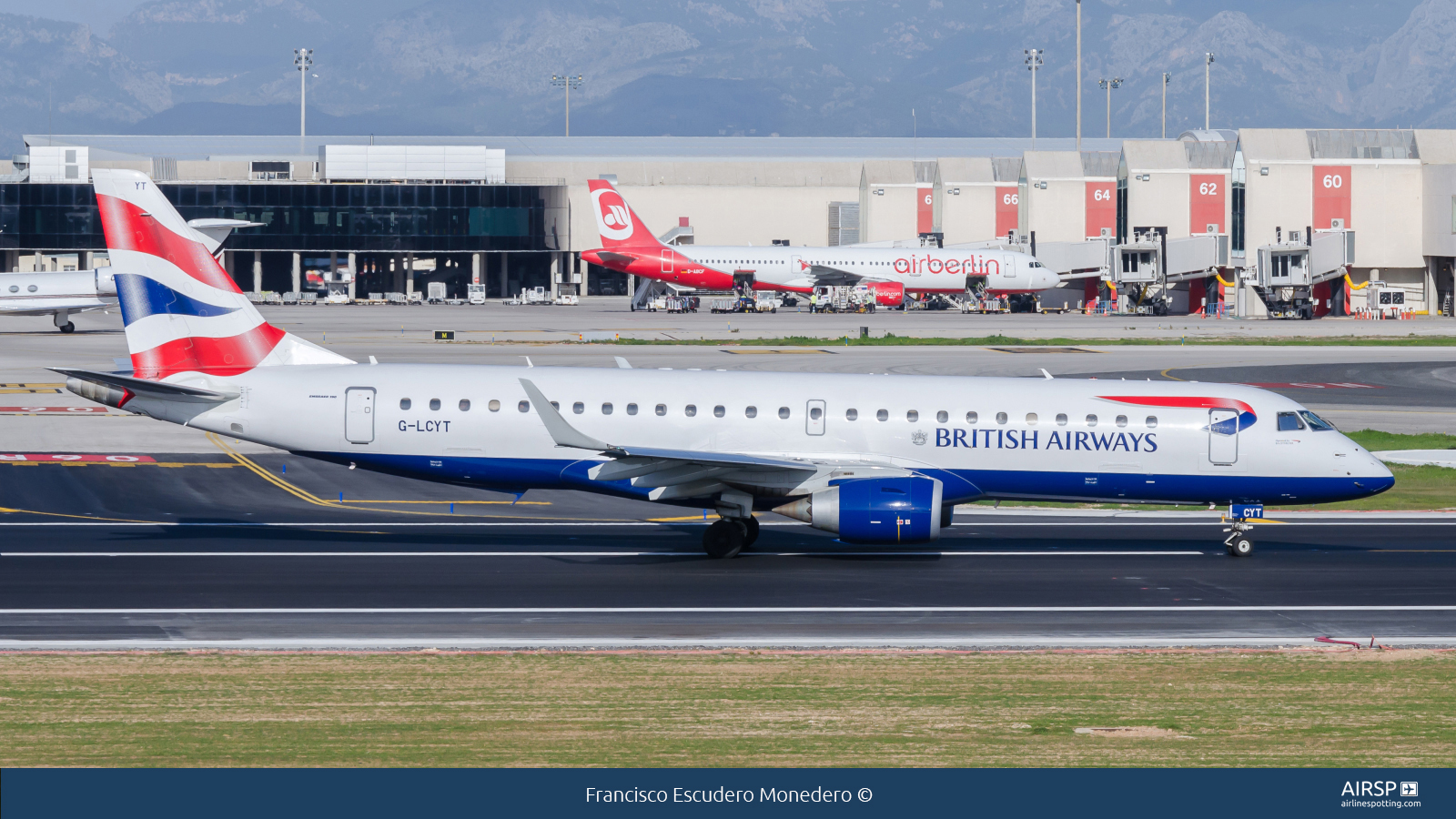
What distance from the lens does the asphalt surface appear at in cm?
2170

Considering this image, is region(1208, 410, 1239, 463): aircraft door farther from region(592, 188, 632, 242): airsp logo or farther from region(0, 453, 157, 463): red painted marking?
region(592, 188, 632, 242): airsp logo

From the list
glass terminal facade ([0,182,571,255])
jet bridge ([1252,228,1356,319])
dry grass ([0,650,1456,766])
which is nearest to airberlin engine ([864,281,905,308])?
jet bridge ([1252,228,1356,319])

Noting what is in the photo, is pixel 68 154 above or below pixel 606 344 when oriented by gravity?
above

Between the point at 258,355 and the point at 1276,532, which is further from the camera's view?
the point at 1276,532

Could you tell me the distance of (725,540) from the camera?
91.2 feet

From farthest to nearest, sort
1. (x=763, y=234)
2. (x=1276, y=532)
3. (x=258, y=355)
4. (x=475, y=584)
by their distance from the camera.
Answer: (x=763, y=234), (x=1276, y=532), (x=258, y=355), (x=475, y=584)

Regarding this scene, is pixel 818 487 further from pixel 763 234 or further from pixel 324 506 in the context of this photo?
pixel 763 234

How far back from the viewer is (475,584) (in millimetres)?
25359

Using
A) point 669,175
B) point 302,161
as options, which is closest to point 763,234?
point 669,175

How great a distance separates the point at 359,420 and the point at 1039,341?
58.8 metres

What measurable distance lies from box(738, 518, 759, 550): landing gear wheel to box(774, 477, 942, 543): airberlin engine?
2.15 m

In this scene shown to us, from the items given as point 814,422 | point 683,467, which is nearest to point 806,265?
point 814,422

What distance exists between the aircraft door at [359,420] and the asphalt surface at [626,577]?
2278 millimetres

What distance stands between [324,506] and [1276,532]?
21.1 m
